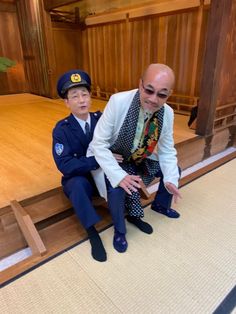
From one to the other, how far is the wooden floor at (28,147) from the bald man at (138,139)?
1.89 feet

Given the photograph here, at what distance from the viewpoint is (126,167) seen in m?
1.50

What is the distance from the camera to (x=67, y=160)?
53.1 inches

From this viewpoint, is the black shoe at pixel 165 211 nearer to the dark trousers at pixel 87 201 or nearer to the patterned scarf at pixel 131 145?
the patterned scarf at pixel 131 145

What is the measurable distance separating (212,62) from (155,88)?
4.85 ft

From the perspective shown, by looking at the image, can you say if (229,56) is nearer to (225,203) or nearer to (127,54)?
(225,203)

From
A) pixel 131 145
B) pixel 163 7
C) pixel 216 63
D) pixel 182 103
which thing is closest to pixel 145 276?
pixel 131 145

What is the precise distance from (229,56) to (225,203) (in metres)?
1.59

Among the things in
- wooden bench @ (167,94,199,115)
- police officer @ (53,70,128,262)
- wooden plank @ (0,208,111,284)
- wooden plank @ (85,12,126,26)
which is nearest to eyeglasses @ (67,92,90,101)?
police officer @ (53,70,128,262)

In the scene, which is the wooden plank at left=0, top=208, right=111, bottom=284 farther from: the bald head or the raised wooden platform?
the bald head

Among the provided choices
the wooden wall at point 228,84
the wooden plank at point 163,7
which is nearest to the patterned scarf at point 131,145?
the wooden wall at point 228,84

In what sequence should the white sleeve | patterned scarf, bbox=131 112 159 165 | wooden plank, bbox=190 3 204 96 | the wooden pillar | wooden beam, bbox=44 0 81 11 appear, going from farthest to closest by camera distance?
1. wooden beam, bbox=44 0 81 11
2. wooden plank, bbox=190 3 204 96
3. the wooden pillar
4. patterned scarf, bbox=131 112 159 165
5. the white sleeve

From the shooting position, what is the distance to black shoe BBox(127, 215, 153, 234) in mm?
1503

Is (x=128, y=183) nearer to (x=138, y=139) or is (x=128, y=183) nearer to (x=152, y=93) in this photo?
(x=138, y=139)

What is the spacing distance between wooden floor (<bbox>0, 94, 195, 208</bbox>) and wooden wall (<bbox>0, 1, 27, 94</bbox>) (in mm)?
1520
